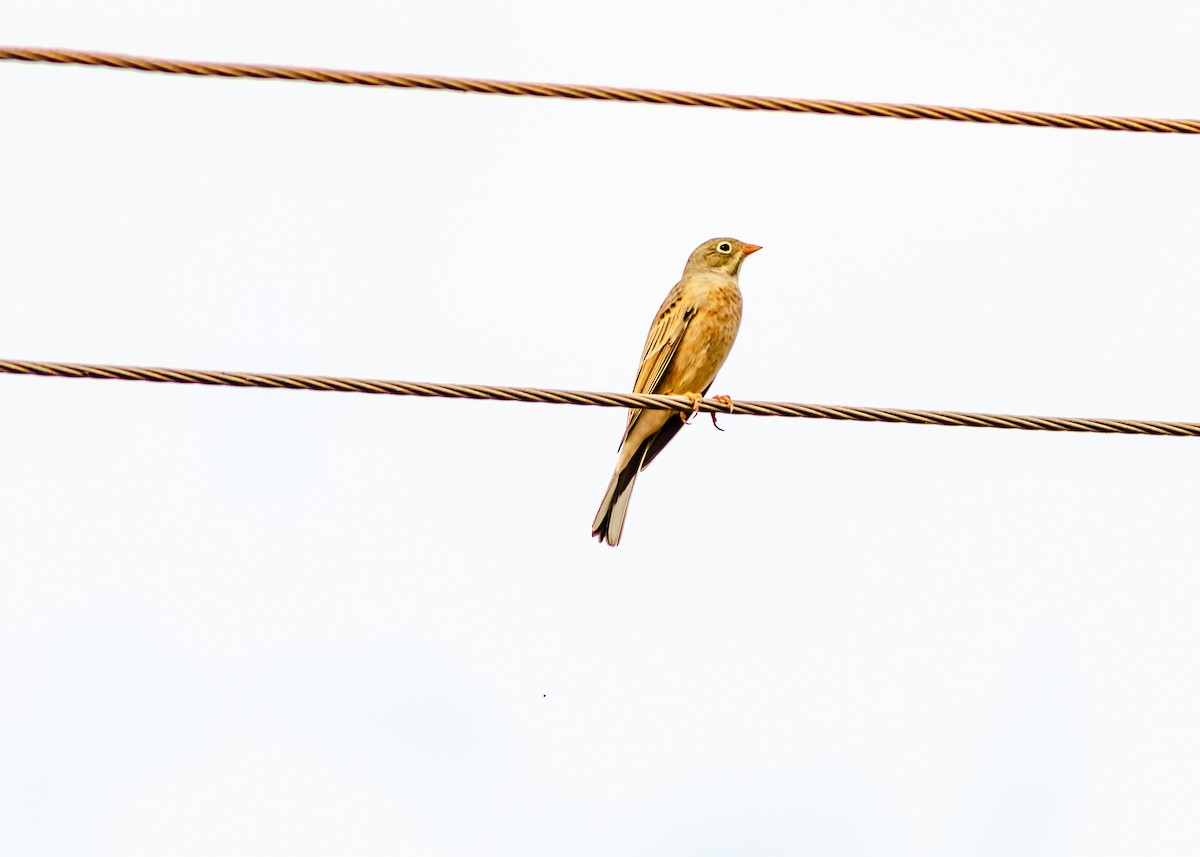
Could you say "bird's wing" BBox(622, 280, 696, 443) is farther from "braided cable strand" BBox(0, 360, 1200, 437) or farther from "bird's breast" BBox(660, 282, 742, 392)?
"braided cable strand" BBox(0, 360, 1200, 437)

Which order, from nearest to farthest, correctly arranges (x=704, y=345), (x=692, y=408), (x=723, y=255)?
(x=692, y=408)
(x=704, y=345)
(x=723, y=255)

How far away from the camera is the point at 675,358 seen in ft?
33.8

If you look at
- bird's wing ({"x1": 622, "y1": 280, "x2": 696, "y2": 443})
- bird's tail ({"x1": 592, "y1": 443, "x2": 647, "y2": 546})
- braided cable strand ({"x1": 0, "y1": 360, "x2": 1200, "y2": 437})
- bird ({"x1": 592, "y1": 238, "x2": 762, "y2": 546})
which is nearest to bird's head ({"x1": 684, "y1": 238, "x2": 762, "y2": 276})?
bird ({"x1": 592, "y1": 238, "x2": 762, "y2": 546})

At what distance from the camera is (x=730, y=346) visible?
10.4 metres

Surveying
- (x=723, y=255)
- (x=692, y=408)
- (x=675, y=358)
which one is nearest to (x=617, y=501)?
(x=675, y=358)

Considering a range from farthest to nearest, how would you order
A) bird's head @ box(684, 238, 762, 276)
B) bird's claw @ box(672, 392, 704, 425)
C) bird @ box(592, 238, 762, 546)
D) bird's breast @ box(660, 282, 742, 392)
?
bird's head @ box(684, 238, 762, 276)
bird's breast @ box(660, 282, 742, 392)
bird @ box(592, 238, 762, 546)
bird's claw @ box(672, 392, 704, 425)

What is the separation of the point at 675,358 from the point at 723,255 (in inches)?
44.2

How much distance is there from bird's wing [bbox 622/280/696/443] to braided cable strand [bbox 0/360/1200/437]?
12.4ft

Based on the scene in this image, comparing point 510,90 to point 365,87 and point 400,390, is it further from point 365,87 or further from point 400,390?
point 400,390

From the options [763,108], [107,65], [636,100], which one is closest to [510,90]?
[636,100]

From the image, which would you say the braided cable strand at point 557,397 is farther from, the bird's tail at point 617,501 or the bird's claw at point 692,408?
the bird's tail at point 617,501

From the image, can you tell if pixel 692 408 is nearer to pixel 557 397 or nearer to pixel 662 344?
pixel 557 397

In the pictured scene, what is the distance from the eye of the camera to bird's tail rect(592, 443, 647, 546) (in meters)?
9.95

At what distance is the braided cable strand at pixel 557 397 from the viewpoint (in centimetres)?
567
